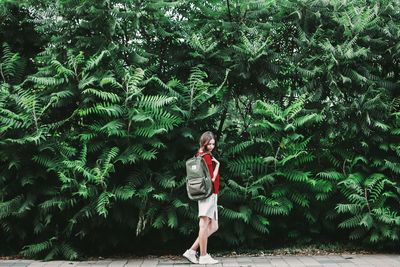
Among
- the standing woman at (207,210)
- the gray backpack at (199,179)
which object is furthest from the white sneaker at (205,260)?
the gray backpack at (199,179)

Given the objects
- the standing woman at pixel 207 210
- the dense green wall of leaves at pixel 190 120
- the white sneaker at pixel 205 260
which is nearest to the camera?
the standing woman at pixel 207 210

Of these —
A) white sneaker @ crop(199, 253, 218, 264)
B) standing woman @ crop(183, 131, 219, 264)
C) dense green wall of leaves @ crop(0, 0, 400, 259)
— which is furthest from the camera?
dense green wall of leaves @ crop(0, 0, 400, 259)

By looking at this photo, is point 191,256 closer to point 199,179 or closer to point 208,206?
point 208,206

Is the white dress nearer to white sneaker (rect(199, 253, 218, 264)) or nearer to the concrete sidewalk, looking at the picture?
white sneaker (rect(199, 253, 218, 264))

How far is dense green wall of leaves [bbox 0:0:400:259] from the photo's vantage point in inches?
293

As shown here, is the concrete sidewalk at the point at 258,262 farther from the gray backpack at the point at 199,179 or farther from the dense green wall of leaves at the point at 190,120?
the gray backpack at the point at 199,179

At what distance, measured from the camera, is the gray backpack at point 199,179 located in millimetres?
6676

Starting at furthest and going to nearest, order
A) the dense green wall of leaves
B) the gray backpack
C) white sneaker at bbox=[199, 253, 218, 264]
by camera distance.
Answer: the dense green wall of leaves
white sneaker at bbox=[199, 253, 218, 264]
the gray backpack

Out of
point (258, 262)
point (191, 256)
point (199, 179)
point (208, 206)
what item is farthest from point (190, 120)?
point (258, 262)

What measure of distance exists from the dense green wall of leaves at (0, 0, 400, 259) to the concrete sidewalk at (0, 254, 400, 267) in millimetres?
349

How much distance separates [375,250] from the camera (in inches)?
313

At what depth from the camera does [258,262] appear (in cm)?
712

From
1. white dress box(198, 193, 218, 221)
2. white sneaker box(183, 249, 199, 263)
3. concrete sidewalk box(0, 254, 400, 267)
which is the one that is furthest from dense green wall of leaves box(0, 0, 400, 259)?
white dress box(198, 193, 218, 221)

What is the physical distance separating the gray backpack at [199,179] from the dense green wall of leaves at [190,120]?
2.33ft
